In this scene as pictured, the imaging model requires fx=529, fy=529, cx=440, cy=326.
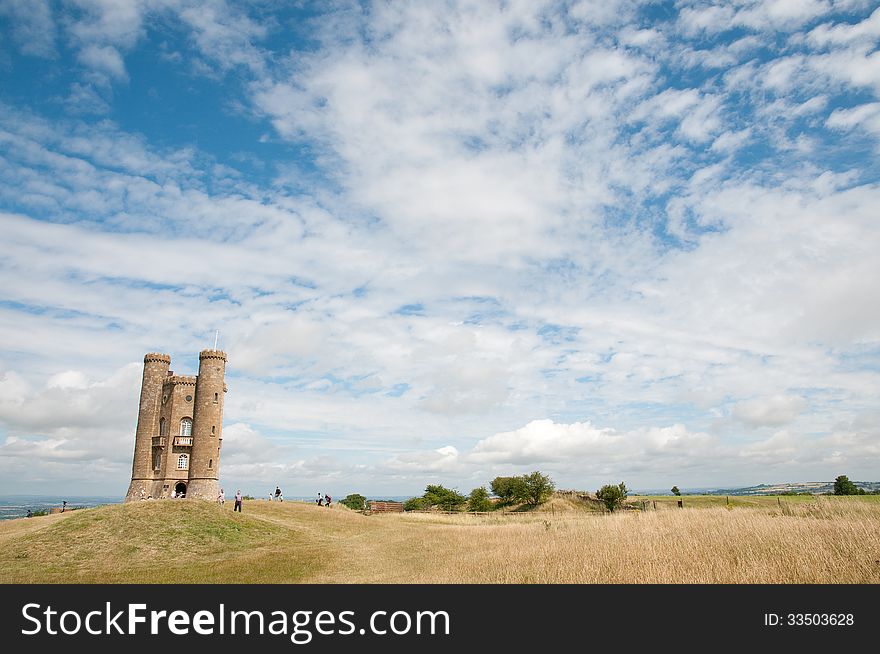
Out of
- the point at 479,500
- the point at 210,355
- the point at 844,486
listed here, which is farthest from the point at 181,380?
the point at 844,486

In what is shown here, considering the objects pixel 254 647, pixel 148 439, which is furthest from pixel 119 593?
pixel 148 439

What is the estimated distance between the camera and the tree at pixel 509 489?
203ft

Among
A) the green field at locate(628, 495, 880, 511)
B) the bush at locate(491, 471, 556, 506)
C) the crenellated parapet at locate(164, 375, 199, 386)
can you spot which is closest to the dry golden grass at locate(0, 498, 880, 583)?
the green field at locate(628, 495, 880, 511)

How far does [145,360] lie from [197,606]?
1961 inches

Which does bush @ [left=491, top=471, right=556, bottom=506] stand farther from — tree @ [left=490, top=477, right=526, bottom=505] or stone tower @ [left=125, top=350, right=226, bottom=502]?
stone tower @ [left=125, top=350, right=226, bottom=502]

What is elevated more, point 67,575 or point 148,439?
point 148,439

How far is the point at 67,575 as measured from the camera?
19.5 meters

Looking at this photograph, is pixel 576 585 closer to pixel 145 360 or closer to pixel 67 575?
pixel 67 575

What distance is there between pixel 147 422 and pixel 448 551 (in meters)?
41.6

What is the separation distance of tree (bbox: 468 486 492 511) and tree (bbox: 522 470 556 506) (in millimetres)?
5204

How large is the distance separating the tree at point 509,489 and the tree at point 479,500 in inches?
60.1

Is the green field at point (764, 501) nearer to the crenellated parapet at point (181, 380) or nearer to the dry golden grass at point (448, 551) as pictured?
the dry golden grass at point (448, 551)

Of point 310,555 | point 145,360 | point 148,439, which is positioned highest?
point 145,360

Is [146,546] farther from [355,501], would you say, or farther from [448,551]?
[355,501]
